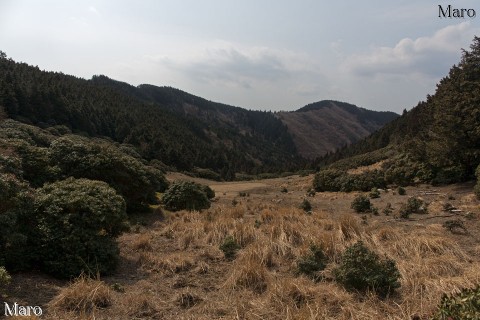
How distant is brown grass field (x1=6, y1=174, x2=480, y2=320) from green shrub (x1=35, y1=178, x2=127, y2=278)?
1.29 feet

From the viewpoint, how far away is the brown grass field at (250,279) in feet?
20.0

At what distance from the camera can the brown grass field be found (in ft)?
20.0

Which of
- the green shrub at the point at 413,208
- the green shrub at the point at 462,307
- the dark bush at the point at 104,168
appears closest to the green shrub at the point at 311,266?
the green shrub at the point at 462,307

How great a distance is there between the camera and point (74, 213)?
8.49 metres

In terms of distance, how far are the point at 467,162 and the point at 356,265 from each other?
1980 centimetres

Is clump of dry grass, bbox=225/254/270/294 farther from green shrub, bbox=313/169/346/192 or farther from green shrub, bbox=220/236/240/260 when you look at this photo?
green shrub, bbox=313/169/346/192

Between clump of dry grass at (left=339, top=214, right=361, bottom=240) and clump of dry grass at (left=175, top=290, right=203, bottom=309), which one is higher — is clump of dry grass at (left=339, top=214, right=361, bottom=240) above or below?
above

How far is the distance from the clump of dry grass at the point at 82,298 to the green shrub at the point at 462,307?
522cm

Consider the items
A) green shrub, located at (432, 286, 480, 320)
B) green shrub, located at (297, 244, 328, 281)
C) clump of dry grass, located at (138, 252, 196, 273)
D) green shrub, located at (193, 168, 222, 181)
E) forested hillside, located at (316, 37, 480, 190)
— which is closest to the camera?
green shrub, located at (432, 286, 480, 320)

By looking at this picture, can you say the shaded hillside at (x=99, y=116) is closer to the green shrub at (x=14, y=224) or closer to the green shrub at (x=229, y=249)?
the green shrub at (x=14, y=224)

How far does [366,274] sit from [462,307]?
2.73 m

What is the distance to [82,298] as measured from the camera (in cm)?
631

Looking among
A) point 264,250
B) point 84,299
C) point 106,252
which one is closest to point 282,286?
point 264,250

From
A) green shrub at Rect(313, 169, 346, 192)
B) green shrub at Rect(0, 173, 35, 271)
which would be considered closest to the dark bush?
green shrub at Rect(0, 173, 35, 271)
